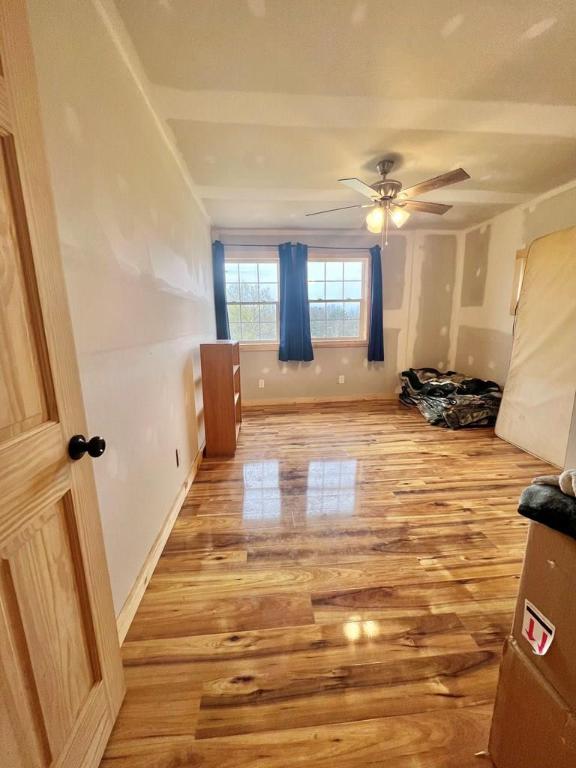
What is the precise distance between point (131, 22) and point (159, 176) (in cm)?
66

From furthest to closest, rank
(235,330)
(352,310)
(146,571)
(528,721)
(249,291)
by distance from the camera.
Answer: (352,310), (235,330), (249,291), (146,571), (528,721)

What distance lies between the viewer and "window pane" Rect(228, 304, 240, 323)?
170 inches

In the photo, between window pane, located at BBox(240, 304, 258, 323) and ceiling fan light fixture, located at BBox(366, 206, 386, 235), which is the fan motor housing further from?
window pane, located at BBox(240, 304, 258, 323)

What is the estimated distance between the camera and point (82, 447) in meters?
0.77

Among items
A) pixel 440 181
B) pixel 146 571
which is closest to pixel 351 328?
pixel 440 181

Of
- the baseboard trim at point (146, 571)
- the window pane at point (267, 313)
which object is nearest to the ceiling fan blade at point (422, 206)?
the window pane at point (267, 313)

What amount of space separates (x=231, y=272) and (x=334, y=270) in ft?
5.02

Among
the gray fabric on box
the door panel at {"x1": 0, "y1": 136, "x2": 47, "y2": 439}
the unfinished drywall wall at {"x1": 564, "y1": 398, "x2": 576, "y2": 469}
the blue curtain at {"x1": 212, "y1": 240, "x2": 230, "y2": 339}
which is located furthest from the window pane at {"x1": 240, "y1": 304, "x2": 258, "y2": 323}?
the gray fabric on box

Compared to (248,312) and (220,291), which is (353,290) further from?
(220,291)

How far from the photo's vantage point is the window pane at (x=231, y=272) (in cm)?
419

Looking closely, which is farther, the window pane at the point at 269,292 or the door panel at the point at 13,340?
the window pane at the point at 269,292

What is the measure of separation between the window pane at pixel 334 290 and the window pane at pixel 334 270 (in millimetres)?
101

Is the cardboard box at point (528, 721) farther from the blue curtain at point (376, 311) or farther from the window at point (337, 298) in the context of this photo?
the window at point (337, 298)

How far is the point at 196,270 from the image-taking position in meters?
2.95
